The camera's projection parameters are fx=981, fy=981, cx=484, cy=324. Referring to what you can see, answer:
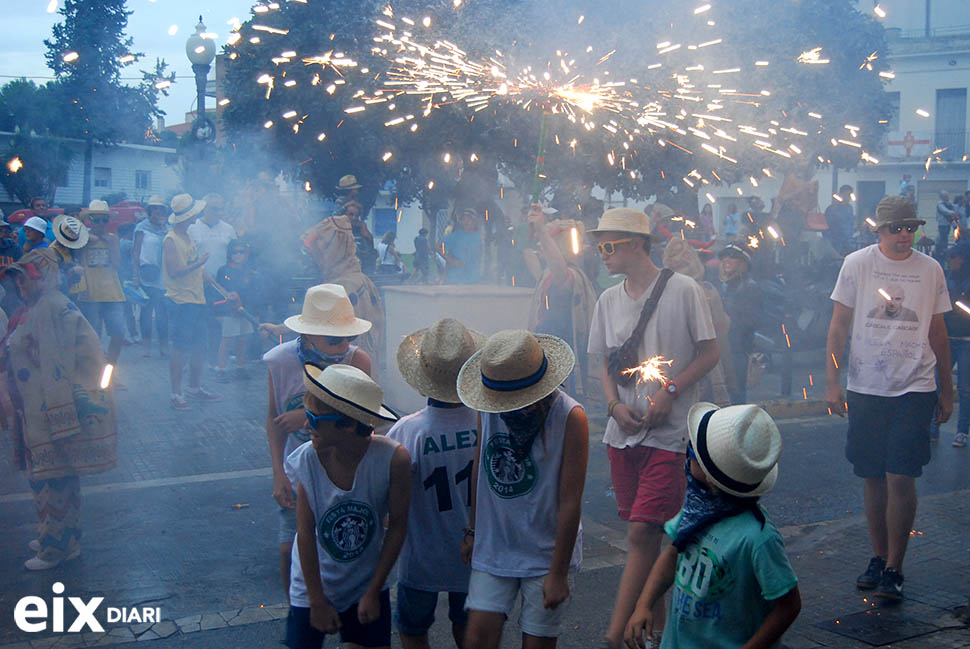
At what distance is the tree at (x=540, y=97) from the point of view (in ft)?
46.1

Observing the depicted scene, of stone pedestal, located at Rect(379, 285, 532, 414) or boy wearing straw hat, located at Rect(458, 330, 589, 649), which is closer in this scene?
boy wearing straw hat, located at Rect(458, 330, 589, 649)

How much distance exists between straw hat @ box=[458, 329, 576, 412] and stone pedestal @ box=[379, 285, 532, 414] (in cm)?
537

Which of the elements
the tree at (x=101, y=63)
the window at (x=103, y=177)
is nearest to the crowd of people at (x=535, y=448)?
the tree at (x=101, y=63)

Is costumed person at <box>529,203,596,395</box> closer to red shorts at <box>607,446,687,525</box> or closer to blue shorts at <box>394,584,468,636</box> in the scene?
red shorts at <box>607,446,687,525</box>

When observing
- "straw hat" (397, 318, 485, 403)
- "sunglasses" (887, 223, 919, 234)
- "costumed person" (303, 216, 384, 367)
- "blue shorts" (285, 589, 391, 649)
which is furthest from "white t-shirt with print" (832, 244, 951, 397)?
"costumed person" (303, 216, 384, 367)

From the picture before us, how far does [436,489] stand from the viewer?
3.70m

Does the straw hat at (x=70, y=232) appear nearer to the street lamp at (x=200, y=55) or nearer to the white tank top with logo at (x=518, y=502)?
the white tank top with logo at (x=518, y=502)

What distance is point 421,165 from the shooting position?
17703 mm

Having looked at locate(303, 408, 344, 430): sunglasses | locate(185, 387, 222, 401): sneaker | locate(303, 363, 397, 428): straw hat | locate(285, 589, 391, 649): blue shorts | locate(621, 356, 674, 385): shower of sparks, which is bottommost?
locate(285, 589, 391, 649): blue shorts

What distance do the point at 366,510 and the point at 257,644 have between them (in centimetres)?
149

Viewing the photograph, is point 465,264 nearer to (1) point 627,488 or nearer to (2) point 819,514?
(2) point 819,514

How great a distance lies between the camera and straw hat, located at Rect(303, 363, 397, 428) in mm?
3385

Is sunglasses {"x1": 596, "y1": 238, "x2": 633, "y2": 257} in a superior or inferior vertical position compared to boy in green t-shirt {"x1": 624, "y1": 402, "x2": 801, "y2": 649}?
superior

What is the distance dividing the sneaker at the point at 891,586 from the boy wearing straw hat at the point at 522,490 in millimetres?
2292
